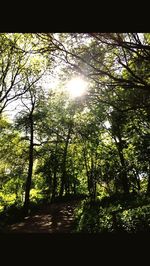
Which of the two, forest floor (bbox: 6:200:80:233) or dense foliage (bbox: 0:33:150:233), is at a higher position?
dense foliage (bbox: 0:33:150:233)

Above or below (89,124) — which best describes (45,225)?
below

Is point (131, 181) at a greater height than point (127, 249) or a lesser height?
greater

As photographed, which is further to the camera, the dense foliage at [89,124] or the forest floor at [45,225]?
the forest floor at [45,225]

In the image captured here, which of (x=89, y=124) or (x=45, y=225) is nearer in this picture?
(x=45, y=225)

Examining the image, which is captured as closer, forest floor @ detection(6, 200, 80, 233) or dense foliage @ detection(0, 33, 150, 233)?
dense foliage @ detection(0, 33, 150, 233)

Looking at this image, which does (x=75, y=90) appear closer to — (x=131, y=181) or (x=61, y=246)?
(x=61, y=246)

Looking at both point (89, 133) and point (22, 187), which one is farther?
point (22, 187)

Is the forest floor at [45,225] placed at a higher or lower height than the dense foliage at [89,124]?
lower
